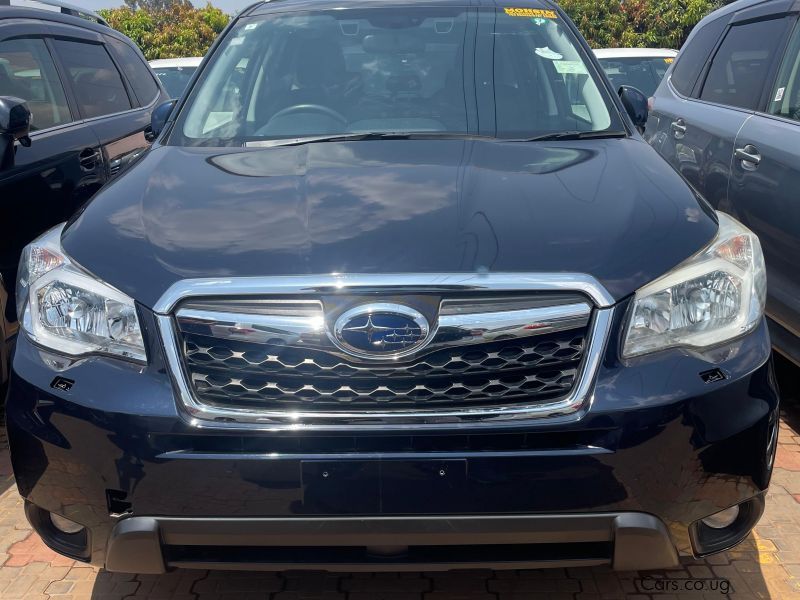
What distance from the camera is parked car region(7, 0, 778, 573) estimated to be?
7.14 feet

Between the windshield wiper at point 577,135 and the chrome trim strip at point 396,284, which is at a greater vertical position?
the chrome trim strip at point 396,284

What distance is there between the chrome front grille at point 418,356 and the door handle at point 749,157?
2478mm

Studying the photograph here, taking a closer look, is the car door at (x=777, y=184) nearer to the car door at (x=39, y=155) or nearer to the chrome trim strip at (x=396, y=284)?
the chrome trim strip at (x=396, y=284)

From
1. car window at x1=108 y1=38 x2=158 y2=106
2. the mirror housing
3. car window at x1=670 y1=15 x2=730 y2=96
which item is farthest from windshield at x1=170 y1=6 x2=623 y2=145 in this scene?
car window at x1=108 y1=38 x2=158 y2=106

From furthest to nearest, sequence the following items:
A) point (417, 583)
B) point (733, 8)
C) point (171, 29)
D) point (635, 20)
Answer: point (171, 29), point (635, 20), point (733, 8), point (417, 583)

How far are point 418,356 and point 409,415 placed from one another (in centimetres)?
14

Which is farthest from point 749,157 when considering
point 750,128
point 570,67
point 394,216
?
point 394,216

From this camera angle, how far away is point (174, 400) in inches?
87.0

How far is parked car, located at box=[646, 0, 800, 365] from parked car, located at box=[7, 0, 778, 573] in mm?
1686

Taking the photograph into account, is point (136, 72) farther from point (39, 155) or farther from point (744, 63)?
point (744, 63)

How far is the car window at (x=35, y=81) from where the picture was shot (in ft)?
14.9

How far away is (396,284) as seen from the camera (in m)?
2.21

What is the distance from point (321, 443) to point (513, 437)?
45cm

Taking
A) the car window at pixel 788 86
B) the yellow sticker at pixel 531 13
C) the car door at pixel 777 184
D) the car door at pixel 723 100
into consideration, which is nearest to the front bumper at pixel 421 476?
the car door at pixel 777 184
